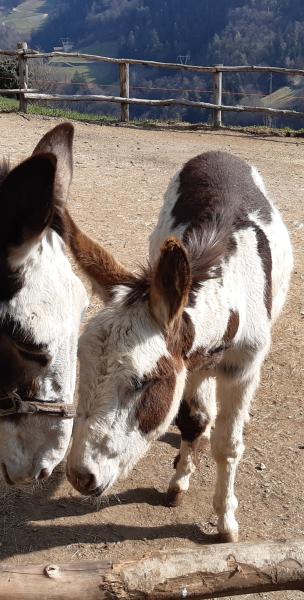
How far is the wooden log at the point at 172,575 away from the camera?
2078 mm

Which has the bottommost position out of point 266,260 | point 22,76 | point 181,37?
point 181,37

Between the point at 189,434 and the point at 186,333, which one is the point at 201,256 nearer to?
the point at 186,333

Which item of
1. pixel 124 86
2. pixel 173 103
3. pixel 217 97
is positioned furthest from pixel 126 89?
pixel 217 97

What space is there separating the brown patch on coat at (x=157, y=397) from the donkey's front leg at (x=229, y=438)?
0.74m

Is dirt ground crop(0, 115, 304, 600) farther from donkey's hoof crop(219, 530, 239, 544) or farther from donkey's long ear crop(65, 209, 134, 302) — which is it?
donkey's long ear crop(65, 209, 134, 302)

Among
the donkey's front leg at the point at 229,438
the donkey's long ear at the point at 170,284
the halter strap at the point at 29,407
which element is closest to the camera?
the halter strap at the point at 29,407

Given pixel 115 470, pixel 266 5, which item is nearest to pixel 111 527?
pixel 115 470

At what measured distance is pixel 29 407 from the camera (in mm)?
2350

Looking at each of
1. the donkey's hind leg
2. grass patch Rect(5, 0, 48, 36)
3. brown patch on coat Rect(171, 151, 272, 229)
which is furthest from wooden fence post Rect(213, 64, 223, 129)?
grass patch Rect(5, 0, 48, 36)

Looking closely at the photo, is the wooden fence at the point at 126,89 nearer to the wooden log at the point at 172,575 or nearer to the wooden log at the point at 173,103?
the wooden log at the point at 173,103

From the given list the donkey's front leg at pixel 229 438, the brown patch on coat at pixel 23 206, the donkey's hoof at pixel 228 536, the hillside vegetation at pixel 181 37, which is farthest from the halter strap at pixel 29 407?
the hillside vegetation at pixel 181 37

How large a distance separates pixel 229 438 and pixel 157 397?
3.32 feet

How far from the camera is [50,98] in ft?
51.7

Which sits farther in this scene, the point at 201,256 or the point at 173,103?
the point at 173,103
